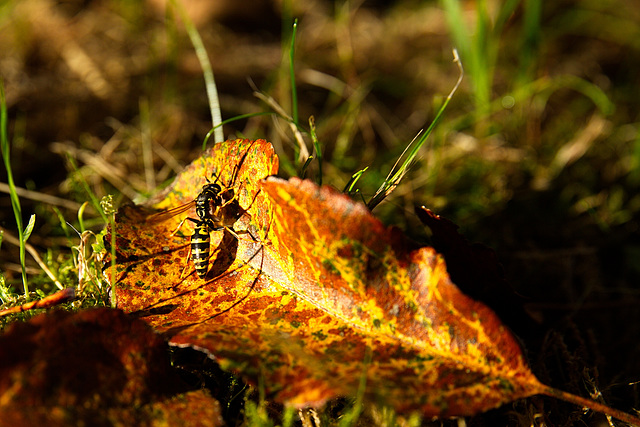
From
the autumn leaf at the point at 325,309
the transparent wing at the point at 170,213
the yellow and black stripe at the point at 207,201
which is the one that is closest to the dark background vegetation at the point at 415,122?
the autumn leaf at the point at 325,309

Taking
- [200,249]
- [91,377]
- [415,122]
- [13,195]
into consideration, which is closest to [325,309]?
[200,249]

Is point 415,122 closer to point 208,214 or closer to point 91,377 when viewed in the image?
point 208,214

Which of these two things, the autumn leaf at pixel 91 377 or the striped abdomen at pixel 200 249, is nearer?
the autumn leaf at pixel 91 377

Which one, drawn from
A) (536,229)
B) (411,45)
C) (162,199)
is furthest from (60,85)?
(536,229)

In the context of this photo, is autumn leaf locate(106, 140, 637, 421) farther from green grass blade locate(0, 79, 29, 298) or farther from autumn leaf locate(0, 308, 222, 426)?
green grass blade locate(0, 79, 29, 298)

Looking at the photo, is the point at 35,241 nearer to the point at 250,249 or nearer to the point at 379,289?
the point at 250,249

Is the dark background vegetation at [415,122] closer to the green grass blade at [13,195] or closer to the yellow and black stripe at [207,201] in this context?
the green grass blade at [13,195]
